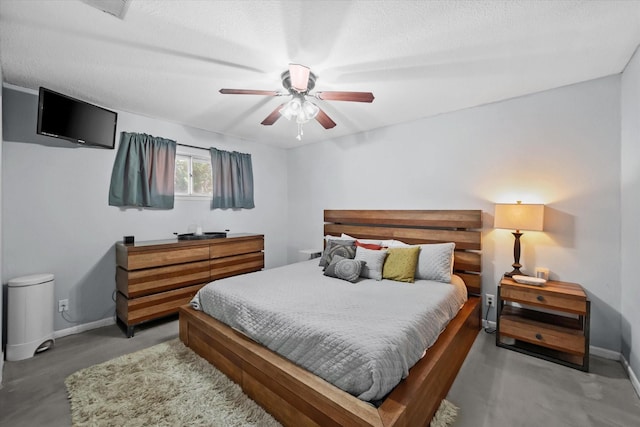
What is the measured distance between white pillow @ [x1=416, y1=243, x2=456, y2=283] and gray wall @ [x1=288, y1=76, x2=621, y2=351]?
58 cm

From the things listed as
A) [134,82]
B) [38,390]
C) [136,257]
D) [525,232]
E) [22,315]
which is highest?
[134,82]

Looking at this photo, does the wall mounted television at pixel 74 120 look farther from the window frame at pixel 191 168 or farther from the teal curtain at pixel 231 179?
the teal curtain at pixel 231 179

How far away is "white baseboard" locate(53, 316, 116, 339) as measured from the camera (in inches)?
113

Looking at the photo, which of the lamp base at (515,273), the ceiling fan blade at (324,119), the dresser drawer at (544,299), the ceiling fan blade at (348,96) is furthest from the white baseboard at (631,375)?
the ceiling fan blade at (324,119)

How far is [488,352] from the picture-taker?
2.53 meters

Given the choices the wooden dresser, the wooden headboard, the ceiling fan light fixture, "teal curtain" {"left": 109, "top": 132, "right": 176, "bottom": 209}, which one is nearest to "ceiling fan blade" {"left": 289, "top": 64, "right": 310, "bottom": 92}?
the ceiling fan light fixture

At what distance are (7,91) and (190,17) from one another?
2372 mm

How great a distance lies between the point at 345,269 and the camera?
2.79m

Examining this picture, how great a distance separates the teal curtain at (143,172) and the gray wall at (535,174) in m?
2.79

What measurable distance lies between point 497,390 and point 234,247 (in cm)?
322

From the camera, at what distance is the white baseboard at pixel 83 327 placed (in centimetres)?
287

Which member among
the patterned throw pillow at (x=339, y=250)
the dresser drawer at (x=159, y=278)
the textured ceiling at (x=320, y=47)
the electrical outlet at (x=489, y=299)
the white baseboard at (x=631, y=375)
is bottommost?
the white baseboard at (x=631, y=375)

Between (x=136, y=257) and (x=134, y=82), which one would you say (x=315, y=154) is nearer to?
(x=134, y=82)

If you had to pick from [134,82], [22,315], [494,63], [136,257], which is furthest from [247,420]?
[494,63]
